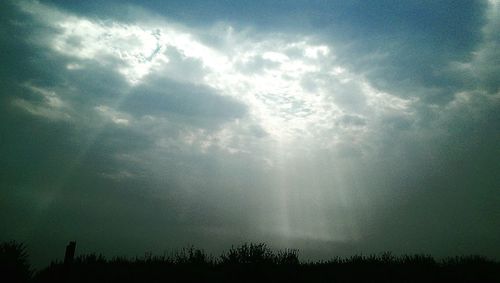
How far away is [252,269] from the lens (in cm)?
1438

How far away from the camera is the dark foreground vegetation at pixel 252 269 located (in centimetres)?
1284

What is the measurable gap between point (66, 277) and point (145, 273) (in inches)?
133

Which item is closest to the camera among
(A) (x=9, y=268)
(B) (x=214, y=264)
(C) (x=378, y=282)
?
(C) (x=378, y=282)

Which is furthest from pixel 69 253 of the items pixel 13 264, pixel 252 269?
pixel 252 269

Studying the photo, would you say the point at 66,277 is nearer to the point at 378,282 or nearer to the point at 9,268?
the point at 9,268

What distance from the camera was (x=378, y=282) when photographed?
1209cm

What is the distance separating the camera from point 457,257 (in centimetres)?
1561

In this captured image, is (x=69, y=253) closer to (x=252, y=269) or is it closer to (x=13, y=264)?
(x=13, y=264)

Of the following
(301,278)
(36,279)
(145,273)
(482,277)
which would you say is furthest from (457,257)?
(36,279)

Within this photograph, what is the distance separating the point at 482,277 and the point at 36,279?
813 inches

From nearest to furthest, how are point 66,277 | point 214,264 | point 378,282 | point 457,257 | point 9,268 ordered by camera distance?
point 378,282
point 66,277
point 9,268
point 457,257
point 214,264

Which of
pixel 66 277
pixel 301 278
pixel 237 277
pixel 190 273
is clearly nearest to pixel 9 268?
pixel 66 277

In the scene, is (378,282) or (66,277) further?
(66,277)

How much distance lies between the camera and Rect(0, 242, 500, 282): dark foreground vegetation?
12.8m
